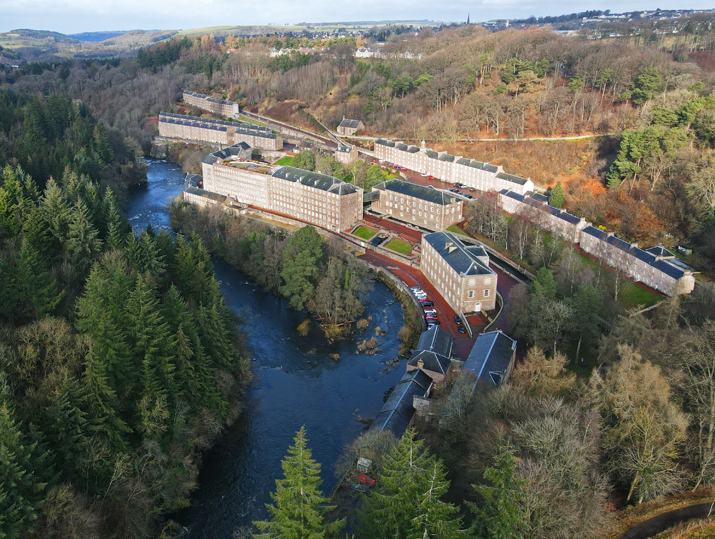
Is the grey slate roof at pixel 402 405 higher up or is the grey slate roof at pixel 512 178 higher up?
the grey slate roof at pixel 512 178

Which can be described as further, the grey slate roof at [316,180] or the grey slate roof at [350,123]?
the grey slate roof at [350,123]

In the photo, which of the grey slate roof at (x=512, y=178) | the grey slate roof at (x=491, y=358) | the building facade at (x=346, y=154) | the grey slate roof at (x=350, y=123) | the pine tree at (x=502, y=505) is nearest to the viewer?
the pine tree at (x=502, y=505)

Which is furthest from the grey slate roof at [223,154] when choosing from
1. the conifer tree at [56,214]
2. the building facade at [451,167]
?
the conifer tree at [56,214]

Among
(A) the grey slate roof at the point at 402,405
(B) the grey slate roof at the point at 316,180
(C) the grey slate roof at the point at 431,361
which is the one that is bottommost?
(A) the grey slate roof at the point at 402,405

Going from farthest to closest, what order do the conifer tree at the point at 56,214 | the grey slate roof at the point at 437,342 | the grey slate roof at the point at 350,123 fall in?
the grey slate roof at the point at 350,123 < the conifer tree at the point at 56,214 < the grey slate roof at the point at 437,342

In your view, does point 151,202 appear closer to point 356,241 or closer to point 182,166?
point 182,166

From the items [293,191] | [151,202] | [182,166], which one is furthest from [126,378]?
[182,166]

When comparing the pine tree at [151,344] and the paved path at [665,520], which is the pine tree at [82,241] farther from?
the paved path at [665,520]
